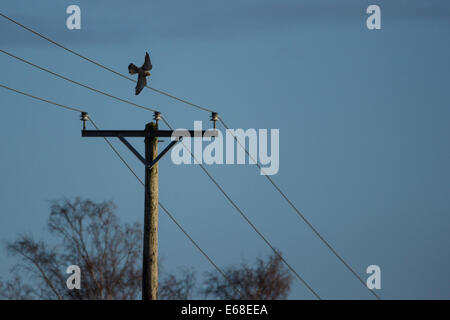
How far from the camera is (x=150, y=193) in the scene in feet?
60.8

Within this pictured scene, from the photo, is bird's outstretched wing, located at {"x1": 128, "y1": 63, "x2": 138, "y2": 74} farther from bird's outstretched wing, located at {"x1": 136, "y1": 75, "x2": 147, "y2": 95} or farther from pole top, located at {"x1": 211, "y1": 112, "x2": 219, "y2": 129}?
pole top, located at {"x1": 211, "y1": 112, "x2": 219, "y2": 129}

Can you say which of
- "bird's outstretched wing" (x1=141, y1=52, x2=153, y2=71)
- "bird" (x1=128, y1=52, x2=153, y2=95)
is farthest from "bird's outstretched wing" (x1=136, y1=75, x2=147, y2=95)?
"bird's outstretched wing" (x1=141, y1=52, x2=153, y2=71)

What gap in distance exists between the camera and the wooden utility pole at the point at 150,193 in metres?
18.3

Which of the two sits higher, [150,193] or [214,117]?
[214,117]

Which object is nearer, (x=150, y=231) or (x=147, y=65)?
(x=150, y=231)

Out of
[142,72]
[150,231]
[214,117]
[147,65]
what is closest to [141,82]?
[142,72]

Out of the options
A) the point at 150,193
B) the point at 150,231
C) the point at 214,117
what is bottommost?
the point at 150,231

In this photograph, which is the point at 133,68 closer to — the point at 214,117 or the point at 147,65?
the point at 147,65

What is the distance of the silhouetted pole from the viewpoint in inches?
719

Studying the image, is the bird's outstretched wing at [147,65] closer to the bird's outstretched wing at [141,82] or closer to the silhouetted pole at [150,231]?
the bird's outstretched wing at [141,82]

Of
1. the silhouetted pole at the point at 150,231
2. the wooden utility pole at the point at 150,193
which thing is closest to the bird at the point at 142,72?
the wooden utility pole at the point at 150,193

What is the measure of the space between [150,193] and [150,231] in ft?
2.44

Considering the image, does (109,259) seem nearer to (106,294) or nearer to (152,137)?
(106,294)
